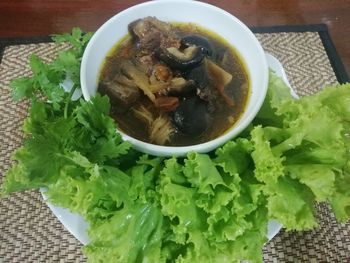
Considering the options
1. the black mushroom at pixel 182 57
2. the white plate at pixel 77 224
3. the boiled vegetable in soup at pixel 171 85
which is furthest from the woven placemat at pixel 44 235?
the black mushroom at pixel 182 57

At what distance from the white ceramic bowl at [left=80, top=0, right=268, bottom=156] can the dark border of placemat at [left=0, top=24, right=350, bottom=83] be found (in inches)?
18.9

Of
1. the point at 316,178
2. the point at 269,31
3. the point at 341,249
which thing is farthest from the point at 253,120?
the point at 269,31

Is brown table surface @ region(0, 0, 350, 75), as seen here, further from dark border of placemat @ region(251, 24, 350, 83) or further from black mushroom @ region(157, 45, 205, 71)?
black mushroom @ region(157, 45, 205, 71)

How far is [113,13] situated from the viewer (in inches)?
72.1

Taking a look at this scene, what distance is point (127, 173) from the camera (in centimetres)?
103

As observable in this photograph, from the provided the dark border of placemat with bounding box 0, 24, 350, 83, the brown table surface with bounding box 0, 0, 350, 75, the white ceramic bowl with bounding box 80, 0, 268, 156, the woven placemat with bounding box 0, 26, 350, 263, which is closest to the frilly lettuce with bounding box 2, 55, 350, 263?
the white ceramic bowl with bounding box 80, 0, 268, 156

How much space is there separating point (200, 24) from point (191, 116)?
0.35 metres

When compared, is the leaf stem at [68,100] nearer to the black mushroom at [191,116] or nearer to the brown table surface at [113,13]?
the black mushroom at [191,116]

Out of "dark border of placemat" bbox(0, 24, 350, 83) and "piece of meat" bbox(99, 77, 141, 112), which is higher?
"piece of meat" bbox(99, 77, 141, 112)

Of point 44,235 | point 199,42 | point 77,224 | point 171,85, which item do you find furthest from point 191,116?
point 44,235

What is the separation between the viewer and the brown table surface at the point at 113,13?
1.77 m

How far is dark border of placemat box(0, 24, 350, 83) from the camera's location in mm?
1538

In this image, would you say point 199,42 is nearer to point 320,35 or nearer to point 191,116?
point 191,116

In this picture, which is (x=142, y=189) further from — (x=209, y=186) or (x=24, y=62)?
(x=24, y=62)
